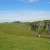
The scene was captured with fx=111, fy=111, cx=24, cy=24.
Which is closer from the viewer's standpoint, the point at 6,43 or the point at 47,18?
the point at 6,43

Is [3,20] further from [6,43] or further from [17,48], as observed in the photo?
[17,48]

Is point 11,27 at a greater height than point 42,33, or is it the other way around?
point 11,27

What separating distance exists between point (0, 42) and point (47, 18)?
775 mm

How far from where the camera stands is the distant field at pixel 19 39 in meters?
1.57

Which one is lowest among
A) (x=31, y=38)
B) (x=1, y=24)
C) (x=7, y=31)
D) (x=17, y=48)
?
(x=17, y=48)

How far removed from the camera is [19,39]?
1603 millimetres

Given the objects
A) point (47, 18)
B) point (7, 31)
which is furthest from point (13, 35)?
point (47, 18)

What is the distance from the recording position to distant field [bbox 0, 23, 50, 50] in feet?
5.14

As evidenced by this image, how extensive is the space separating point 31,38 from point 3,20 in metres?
0.49

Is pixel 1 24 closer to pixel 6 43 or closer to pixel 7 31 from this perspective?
pixel 7 31

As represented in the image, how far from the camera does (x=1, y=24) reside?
1.64m

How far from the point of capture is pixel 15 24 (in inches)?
64.6

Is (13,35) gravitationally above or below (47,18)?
below

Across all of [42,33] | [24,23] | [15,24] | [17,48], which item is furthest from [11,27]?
[42,33]
